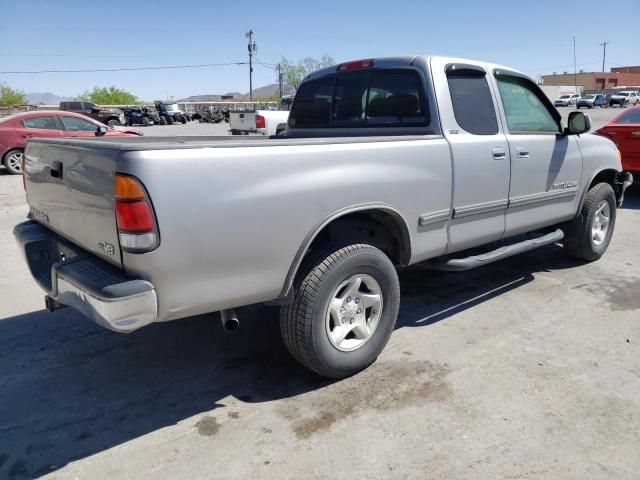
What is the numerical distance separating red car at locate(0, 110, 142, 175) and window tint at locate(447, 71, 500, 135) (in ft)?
31.3

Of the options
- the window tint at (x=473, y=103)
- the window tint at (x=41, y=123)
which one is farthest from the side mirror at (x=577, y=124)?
the window tint at (x=41, y=123)

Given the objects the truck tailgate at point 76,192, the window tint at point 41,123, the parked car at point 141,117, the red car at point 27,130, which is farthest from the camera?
the parked car at point 141,117

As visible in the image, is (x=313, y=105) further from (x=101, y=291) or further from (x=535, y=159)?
(x=101, y=291)

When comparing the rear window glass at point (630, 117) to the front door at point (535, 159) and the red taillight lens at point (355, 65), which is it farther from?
the red taillight lens at point (355, 65)

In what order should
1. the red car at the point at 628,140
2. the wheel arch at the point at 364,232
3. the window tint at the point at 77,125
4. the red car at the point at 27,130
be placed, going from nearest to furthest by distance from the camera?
the wheel arch at the point at 364,232 < the red car at the point at 628,140 < the red car at the point at 27,130 < the window tint at the point at 77,125

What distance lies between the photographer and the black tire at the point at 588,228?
5.28m

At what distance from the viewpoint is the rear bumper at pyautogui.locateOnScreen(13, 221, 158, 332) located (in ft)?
7.77

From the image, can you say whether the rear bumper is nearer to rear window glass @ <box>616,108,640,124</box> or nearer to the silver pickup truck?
the silver pickup truck

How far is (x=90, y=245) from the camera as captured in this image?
2760mm

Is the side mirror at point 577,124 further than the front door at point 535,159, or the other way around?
the side mirror at point 577,124

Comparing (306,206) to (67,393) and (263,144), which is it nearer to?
(263,144)

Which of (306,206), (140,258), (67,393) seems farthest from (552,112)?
(67,393)

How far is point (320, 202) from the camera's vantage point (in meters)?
2.89

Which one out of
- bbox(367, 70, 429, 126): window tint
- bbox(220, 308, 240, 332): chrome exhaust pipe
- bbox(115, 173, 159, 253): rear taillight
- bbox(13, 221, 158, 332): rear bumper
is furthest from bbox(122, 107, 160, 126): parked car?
bbox(115, 173, 159, 253): rear taillight
